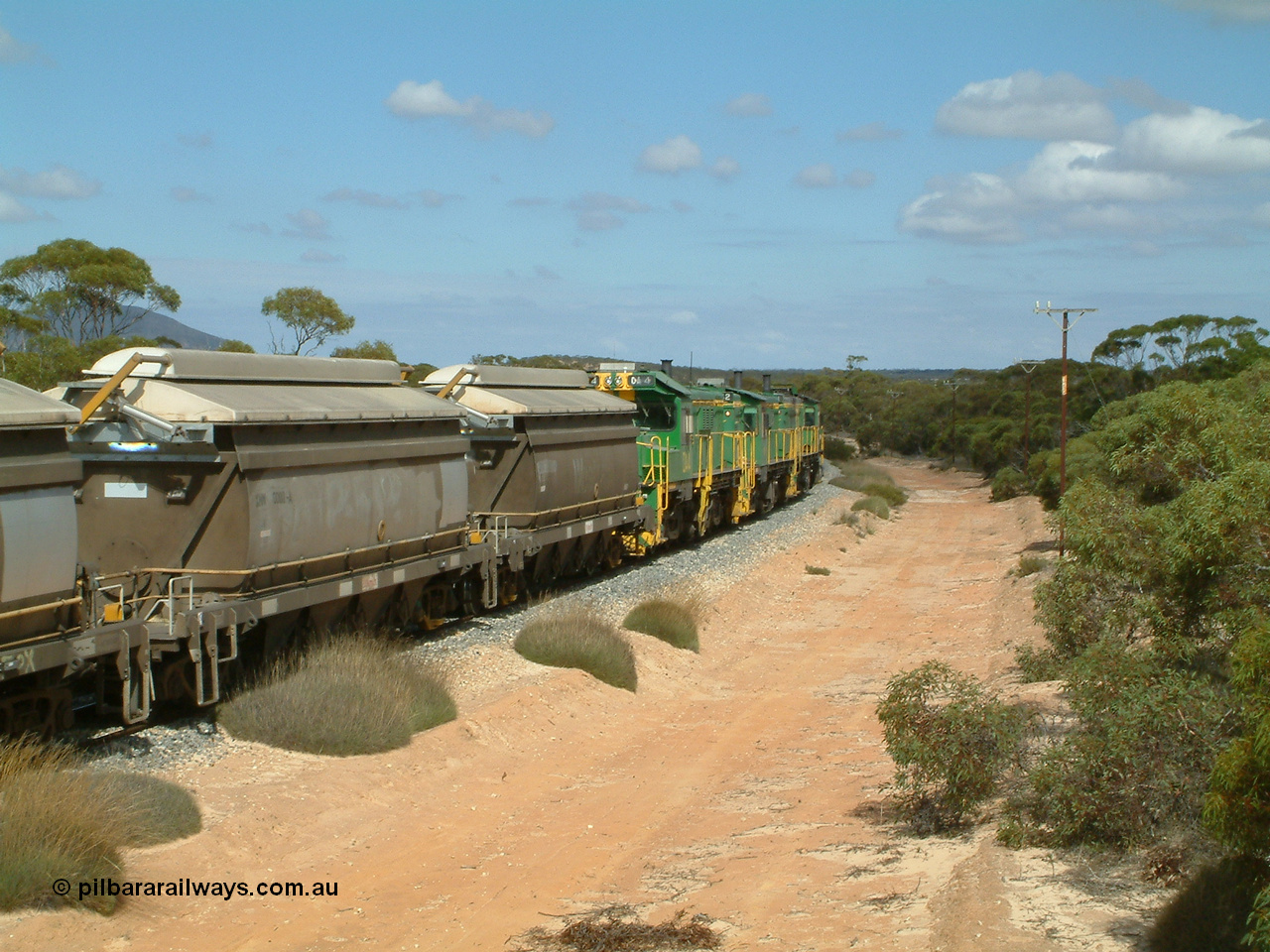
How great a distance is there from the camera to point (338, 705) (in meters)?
10.2

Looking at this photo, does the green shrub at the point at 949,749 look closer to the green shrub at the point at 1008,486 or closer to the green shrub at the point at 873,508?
the green shrub at the point at 873,508

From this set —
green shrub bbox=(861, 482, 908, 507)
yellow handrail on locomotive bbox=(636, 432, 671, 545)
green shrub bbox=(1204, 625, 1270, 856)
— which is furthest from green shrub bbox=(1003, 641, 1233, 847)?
green shrub bbox=(861, 482, 908, 507)

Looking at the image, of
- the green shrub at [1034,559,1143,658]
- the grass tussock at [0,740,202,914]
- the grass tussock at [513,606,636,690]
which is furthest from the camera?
the grass tussock at [513,606,636,690]

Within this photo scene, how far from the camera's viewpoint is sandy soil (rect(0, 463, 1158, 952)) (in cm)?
672

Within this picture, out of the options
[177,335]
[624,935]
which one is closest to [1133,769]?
[624,935]

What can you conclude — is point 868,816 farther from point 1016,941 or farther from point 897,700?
point 1016,941

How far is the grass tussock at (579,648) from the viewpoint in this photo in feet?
46.8

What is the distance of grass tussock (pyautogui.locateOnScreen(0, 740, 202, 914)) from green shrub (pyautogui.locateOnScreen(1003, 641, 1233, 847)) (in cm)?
580

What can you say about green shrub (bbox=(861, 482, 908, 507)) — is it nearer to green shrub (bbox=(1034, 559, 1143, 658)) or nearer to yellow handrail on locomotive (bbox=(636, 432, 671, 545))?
yellow handrail on locomotive (bbox=(636, 432, 671, 545))

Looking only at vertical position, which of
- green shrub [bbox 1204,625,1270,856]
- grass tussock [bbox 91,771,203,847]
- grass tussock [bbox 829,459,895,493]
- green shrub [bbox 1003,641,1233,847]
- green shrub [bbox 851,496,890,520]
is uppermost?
green shrub [bbox 1204,625,1270,856]

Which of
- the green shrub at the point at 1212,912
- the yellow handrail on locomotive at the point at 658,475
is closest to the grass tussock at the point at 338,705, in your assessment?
the green shrub at the point at 1212,912

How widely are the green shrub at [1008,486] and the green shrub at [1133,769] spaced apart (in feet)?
145

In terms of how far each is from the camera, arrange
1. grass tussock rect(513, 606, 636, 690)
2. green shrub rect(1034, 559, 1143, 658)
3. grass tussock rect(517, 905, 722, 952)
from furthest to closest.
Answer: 1. grass tussock rect(513, 606, 636, 690)
2. green shrub rect(1034, 559, 1143, 658)
3. grass tussock rect(517, 905, 722, 952)

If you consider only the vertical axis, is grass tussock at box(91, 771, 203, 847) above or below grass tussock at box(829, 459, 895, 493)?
above
